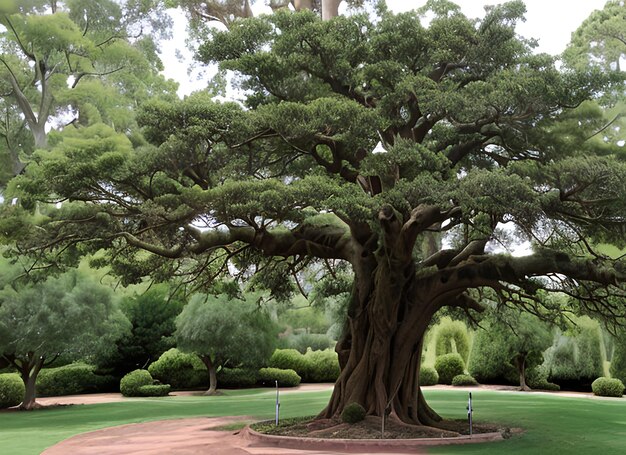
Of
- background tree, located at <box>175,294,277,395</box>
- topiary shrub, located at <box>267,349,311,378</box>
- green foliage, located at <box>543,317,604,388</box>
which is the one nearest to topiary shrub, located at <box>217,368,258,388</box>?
topiary shrub, located at <box>267,349,311,378</box>

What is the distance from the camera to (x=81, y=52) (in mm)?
28891

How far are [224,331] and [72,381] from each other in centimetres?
855

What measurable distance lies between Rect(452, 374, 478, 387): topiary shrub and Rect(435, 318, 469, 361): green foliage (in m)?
3.52

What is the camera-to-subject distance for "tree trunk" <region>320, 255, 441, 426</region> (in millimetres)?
14883

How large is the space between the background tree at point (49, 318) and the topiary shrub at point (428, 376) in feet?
61.7

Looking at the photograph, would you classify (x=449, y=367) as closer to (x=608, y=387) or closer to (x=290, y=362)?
(x=608, y=387)

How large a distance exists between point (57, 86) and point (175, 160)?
21.2 metres

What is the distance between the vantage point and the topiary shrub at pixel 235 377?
119 feet

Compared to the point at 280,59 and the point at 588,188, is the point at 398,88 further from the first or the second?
the point at 588,188

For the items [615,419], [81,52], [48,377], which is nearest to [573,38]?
[615,419]

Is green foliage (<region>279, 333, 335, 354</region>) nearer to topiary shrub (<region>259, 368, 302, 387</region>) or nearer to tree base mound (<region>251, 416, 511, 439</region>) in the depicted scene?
topiary shrub (<region>259, 368, 302, 387</region>)

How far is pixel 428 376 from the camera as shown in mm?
36406

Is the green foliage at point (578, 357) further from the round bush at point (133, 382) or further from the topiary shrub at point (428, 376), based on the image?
the round bush at point (133, 382)

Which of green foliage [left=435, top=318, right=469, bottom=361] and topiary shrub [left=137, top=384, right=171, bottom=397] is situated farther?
green foliage [left=435, top=318, right=469, bottom=361]
